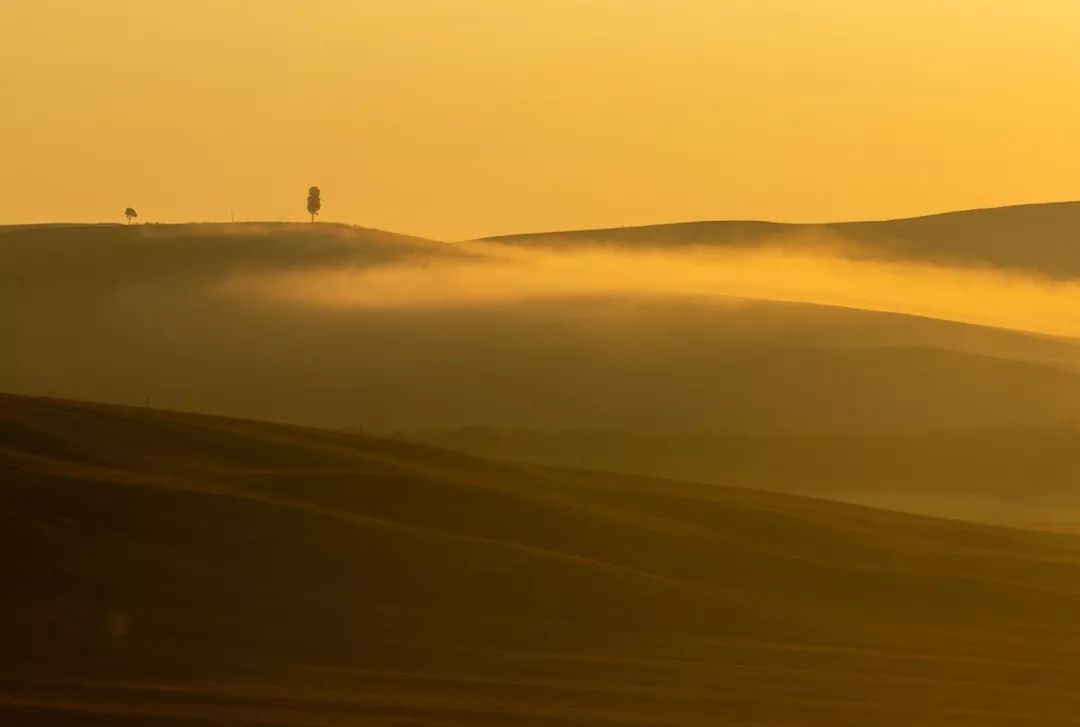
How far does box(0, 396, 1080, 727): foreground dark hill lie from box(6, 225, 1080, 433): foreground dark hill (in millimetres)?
24095

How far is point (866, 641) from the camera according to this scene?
1950 centimetres

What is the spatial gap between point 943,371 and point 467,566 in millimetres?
39509

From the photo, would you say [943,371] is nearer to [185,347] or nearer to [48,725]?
[185,347]

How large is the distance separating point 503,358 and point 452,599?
38.8m

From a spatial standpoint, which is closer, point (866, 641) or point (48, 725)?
point (48, 725)

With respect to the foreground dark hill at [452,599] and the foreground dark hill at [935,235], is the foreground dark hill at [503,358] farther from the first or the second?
the foreground dark hill at [935,235]

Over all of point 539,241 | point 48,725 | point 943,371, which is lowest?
point 48,725

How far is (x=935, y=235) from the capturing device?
111 metres

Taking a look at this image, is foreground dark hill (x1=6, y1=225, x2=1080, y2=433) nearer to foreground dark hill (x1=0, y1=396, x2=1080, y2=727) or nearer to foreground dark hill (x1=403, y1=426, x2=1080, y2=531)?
foreground dark hill (x1=403, y1=426, x2=1080, y2=531)

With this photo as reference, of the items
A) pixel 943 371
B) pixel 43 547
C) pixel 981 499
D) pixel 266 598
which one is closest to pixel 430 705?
pixel 266 598

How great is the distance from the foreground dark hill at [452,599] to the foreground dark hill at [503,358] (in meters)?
24.1

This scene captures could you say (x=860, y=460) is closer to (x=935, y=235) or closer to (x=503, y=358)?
(x=503, y=358)

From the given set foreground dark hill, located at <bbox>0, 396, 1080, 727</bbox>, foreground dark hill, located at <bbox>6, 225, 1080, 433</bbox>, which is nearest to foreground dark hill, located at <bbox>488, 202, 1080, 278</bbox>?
foreground dark hill, located at <bbox>6, 225, 1080, 433</bbox>

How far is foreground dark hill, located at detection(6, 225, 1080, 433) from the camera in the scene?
2083 inches
